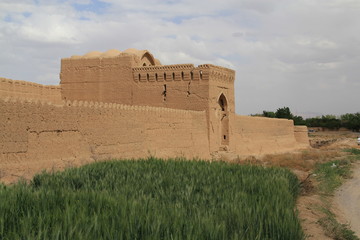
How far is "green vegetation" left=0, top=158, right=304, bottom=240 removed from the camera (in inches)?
172

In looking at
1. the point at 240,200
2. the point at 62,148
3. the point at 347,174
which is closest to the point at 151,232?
the point at 240,200

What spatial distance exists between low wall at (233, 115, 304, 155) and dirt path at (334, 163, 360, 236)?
358 inches

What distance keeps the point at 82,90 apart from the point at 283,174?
Answer: 13353 millimetres

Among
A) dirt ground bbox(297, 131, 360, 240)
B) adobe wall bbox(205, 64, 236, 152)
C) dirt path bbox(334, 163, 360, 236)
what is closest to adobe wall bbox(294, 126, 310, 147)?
adobe wall bbox(205, 64, 236, 152)

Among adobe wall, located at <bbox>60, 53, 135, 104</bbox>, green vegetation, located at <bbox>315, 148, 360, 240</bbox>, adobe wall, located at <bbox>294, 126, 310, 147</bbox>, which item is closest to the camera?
green vegetation, located at <bbox>315, 148, 360, 240</bbox>

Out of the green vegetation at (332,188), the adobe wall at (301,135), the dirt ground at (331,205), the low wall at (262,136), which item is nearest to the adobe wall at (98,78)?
the low wall at (262,136)

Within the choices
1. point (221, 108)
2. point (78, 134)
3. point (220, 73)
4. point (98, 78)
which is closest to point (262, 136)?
point (221, 108)

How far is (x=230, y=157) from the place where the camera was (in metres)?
19.7

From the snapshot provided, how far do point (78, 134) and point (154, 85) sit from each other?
8.28 m

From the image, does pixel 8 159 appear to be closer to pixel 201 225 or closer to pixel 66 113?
pixel 66 113

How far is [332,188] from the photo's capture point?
1188 cm

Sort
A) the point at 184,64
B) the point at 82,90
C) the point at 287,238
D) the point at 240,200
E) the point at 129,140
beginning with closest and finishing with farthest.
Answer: the point at 287,238 < the point at 240,200 < the point at 129,140 < the point at 184,64 < the point at 82,90

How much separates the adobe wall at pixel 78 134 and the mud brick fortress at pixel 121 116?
25 mm

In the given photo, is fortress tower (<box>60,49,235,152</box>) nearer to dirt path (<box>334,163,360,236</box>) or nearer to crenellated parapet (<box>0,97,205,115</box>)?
crenellated parapet (<box>0,97,205,115</box>)
